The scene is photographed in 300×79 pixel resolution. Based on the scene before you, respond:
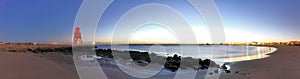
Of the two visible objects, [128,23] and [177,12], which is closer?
[128,23]

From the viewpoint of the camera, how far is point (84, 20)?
16.5ft

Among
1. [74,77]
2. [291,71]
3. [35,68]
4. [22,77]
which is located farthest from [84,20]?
[291,71]

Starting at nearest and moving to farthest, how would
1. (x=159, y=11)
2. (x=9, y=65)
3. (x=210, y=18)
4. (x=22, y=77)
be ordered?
(x=210, y=18) → (x=22, y=77) → (x=159, y=11) → (x=9, y=65)

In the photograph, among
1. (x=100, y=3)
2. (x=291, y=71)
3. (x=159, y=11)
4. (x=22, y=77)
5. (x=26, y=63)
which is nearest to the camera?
(x=100, y=3)

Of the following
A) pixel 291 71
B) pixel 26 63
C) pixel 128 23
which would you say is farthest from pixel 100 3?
pixel 291 71

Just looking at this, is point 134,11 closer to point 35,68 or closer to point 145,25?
point 145,25

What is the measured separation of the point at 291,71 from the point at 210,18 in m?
4.83

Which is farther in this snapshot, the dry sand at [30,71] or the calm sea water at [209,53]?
the calm sea water at [209,53]

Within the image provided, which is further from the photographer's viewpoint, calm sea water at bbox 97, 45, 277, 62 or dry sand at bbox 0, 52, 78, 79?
calm sea water at bbox 97, 45, 277, 62

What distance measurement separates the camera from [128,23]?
19.6 ft

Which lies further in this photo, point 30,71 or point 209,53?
point 209,53

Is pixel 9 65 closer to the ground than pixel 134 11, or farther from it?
closer to the ground

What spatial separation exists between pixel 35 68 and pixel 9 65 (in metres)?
0.65

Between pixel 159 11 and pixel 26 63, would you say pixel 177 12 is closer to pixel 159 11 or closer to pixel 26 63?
pixel 159 11
